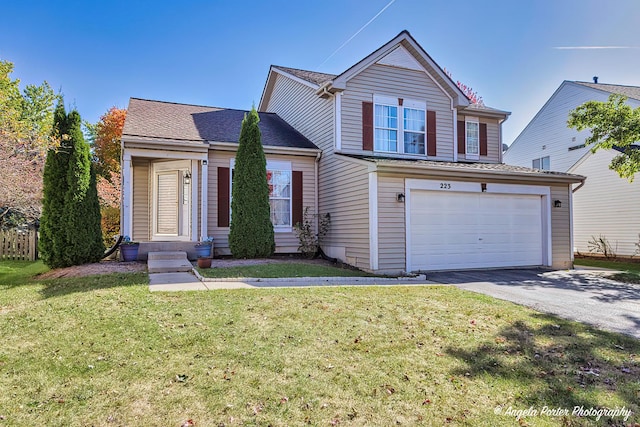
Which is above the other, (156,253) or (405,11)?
(405,11)

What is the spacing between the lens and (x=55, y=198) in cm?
868

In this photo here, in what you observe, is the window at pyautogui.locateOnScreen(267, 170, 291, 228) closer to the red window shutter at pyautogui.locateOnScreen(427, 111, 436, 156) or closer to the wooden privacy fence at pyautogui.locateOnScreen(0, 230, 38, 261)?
the red window shutter at pyautogui.locateOnScreen(427, 111, 436, 156)

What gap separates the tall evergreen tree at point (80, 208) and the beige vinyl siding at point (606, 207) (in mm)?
18154

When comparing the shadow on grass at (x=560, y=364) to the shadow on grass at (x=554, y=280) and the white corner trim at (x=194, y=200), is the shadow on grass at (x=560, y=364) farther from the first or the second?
the white corner trim at (x=194, y=200)

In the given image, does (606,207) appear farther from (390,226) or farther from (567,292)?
(390,226)

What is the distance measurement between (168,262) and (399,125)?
7885 mm

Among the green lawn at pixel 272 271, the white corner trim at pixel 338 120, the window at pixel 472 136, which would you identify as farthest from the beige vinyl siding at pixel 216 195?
the window at pixel 472 136

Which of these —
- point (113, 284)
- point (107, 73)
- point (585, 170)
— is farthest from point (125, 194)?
point (585, 170)

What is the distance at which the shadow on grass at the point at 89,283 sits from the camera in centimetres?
587

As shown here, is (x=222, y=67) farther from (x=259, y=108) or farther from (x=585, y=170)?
(x=585, y=170)

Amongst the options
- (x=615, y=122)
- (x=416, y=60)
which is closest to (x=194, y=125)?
(x=416, y=60)

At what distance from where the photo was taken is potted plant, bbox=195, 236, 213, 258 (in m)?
9.93

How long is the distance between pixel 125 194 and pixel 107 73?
11331 millimetres

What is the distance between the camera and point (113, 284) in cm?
629
